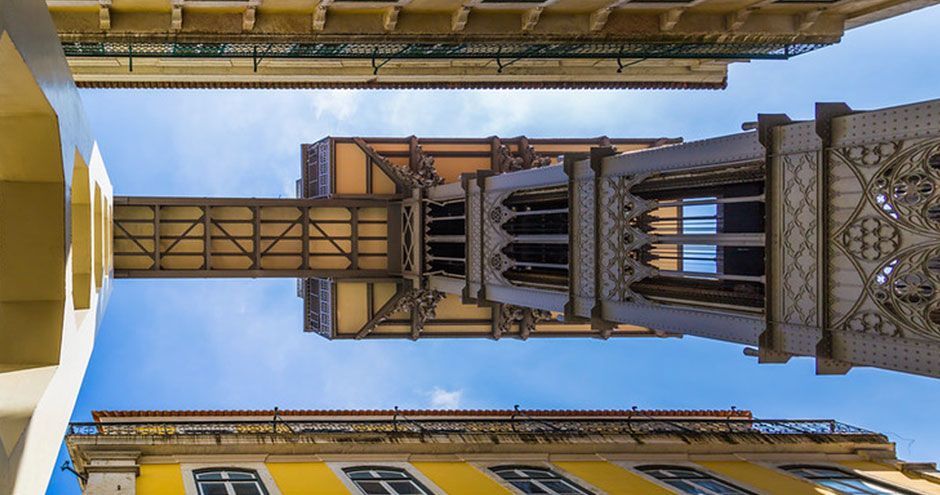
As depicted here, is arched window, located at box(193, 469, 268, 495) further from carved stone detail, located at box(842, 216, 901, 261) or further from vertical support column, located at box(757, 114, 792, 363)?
carved stone detail, located at box(842, 216, 901, 261)

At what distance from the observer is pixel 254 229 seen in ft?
104

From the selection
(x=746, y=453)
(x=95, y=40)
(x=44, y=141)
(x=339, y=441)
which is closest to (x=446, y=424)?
(x=339, y=441)

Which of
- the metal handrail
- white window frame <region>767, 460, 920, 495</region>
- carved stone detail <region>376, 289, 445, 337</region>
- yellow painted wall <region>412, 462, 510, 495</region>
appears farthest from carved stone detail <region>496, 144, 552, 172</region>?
yellow painted wall <region>412, 462, 510, 495</region>

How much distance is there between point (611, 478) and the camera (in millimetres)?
15906

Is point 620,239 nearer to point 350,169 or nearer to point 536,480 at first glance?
point 536,480

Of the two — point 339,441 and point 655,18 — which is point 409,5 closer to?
point 655,18

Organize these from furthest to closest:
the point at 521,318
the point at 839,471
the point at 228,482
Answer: the point at 521,318
the point at 839,471
the point at 228,482

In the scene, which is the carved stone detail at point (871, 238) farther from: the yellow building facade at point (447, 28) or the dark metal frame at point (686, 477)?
the yellow building facade at point (447, 28)

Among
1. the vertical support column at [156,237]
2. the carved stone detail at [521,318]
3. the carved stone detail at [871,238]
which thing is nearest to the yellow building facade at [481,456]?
the carved stone detail at [871,238]

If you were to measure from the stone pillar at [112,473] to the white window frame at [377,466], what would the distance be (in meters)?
3.58

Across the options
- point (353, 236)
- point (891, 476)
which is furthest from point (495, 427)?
point (353, 236)

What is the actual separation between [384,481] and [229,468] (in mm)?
2931

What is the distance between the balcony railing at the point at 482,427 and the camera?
16.1 metres

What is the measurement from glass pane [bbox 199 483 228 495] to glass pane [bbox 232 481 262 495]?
0.22 metres
